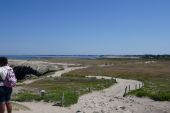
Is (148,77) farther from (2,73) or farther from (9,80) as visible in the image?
(2,73)

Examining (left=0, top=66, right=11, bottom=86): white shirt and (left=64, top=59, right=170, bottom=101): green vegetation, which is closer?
(left=0, top=66, right=11, bottom=86): white shirt

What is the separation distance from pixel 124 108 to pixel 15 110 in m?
13.8

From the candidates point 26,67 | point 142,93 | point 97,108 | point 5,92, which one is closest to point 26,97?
point 97,108

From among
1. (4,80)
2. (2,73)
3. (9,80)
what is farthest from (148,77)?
(2,73)

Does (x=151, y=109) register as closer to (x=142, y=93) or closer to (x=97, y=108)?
(x=97, y=108)

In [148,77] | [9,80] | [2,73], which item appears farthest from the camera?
[148,77]

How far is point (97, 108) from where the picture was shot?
115 ft

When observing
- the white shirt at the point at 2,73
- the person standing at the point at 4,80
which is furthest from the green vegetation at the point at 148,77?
the white shirt at the point at 2,73

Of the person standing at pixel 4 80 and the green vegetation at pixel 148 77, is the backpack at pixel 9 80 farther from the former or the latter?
Result: the green vegetation at pixel 148 77

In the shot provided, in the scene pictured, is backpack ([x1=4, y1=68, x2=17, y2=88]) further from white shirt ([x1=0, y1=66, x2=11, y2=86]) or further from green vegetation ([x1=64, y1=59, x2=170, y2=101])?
green vegetation ([x1=64, y1=59, x2=170, y2=101])

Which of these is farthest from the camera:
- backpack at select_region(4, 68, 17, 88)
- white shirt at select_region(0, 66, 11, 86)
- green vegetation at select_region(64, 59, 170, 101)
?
green vegetation at select_region(64, 59, 170, 101)

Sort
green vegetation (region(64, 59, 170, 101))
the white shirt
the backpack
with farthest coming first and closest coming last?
green vegetation (region(64, 59, 170, 101)) → the backpack → the white shirt

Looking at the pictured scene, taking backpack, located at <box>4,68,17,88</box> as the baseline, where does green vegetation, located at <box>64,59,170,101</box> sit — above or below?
below

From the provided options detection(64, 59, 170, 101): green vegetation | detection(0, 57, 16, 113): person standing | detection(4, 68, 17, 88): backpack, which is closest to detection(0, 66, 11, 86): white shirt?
detection(0, 57, 16, 113): person standing
